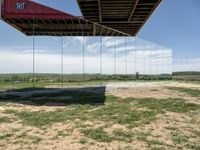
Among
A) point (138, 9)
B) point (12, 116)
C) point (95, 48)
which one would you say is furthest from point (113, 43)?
point (12, 116)

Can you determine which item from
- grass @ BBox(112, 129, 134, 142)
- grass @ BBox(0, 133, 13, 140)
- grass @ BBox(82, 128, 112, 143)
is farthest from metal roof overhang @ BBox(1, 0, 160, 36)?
grass @ BBox(0, 133, 13, 140)

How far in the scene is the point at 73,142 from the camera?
964 cm

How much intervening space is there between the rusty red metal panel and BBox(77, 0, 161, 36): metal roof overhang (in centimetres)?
344

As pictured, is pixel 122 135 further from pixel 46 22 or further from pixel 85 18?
pixel 46 22

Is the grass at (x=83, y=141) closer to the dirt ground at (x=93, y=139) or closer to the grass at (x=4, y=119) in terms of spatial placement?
the dirt ground at (x=93, y=139)

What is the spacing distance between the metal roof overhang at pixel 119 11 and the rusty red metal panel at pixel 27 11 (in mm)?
3436

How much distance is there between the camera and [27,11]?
31297mm

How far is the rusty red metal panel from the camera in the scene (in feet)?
102

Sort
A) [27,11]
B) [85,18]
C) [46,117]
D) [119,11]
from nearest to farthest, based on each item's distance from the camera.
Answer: [46,117] → [119,11] → [27,11] → [85,18]

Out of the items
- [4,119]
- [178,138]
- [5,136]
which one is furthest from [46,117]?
[178,138]

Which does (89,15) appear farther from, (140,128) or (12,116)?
(140,128)

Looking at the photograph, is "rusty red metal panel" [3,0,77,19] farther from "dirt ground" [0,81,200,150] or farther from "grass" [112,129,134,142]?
"grass" [112,129,134,142]

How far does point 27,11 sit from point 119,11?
9.97 meters

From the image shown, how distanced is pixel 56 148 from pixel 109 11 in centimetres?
2125
